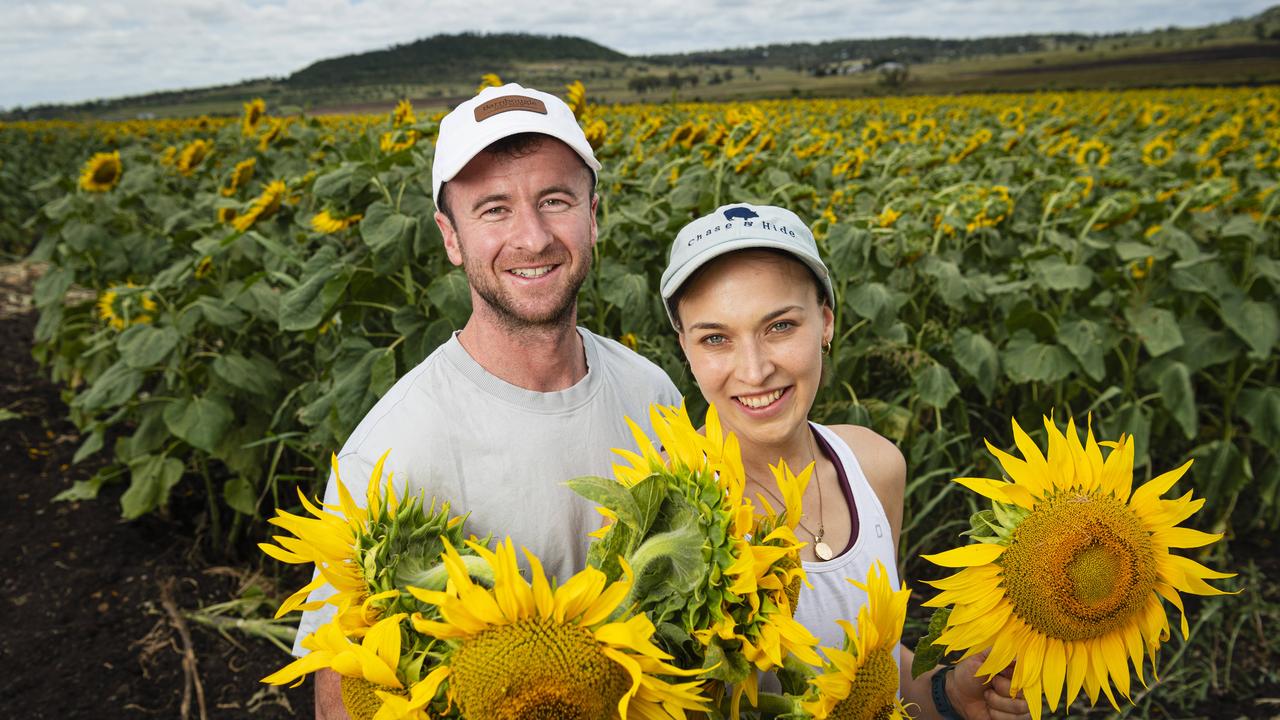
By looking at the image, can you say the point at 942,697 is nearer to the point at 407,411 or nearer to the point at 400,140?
the point at 407,411

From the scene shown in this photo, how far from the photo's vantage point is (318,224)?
9.48 feet

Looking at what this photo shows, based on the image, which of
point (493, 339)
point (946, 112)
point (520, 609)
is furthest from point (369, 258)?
point (946, 112)

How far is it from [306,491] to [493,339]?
2.40 metres

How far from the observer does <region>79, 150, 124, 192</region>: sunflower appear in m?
4.82

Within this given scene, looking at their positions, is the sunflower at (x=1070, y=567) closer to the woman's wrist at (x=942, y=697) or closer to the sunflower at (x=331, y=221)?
the woman's wrist at (x=942, y=697)

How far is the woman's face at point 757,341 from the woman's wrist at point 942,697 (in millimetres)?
455

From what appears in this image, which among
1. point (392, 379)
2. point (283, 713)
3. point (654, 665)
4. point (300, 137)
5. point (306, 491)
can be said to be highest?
point (300, 137)

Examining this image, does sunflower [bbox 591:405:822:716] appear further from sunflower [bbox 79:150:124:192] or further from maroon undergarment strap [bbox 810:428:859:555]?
sunflower [bbox 79:150:124:192]

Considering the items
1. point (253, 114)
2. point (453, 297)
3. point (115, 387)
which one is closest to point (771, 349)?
point (453, 297)

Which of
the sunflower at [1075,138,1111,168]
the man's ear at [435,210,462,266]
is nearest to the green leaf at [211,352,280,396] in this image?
the man's ear at [435,210,462,266]

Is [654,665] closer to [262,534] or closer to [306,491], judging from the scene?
[306,491]

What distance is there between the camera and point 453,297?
8.14 feet

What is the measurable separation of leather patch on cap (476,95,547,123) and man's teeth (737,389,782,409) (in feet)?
2.18

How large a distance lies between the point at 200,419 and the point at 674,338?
5.97ft
